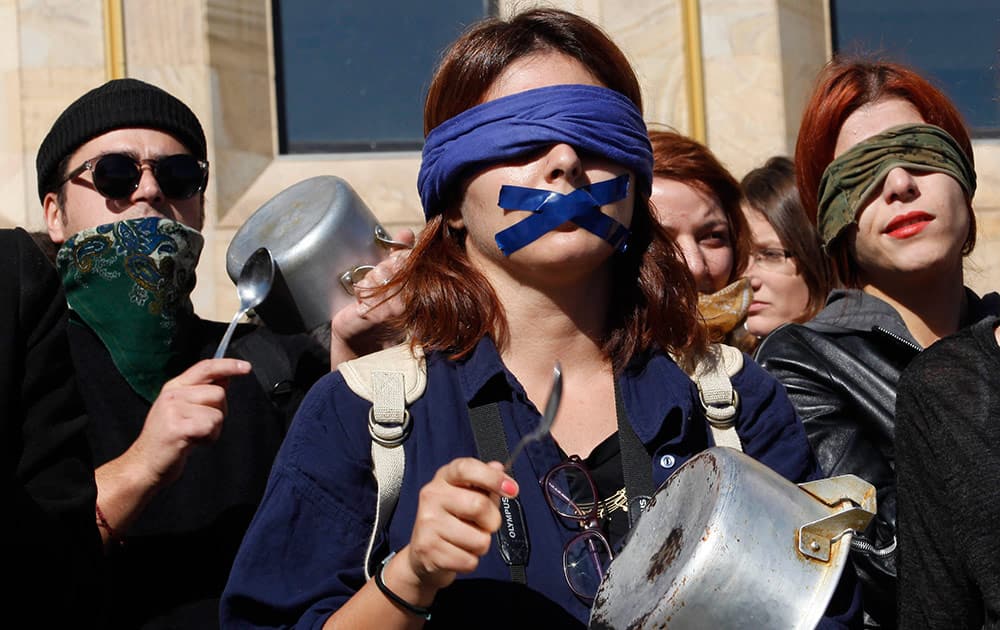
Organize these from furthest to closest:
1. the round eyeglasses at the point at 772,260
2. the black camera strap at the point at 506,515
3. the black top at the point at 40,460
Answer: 1. the round eyeglasses at the point at 772,260
2. the black camera strap at the point at 506,515
3. the black top at the point at 40,460

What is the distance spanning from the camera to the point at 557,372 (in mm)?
1978

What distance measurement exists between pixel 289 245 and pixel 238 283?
0.15 metres

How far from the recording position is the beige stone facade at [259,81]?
5613 mm

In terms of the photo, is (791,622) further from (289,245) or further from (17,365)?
(289,245)

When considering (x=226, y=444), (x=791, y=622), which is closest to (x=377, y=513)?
(x=791, y=622)

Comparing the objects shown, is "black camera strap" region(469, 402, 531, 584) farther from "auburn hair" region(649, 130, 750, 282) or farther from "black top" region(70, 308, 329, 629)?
"auburn hair" region(649, 130, 750, 282)

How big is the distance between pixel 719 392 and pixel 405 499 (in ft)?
1.86

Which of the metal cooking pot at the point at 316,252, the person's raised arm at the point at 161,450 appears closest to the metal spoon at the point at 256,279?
the metal cooking pot at the point at 316,252

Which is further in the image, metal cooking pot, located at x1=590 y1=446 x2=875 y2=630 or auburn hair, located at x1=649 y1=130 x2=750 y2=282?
auburn hair, located at x1=649 y1=130 x2=750 y2=282

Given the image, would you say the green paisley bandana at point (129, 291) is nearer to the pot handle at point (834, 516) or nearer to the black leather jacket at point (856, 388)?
the black leather jacket at point (856, 388)

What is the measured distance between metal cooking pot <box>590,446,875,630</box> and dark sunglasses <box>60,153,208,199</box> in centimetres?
185

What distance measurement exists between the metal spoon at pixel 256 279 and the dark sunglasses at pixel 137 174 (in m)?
0.25

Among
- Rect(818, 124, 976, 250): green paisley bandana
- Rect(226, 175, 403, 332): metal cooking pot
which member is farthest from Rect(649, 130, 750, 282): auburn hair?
Rect(226, 175, 403, 332): metal cooking pot

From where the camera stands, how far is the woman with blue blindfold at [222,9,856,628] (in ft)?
7.68
